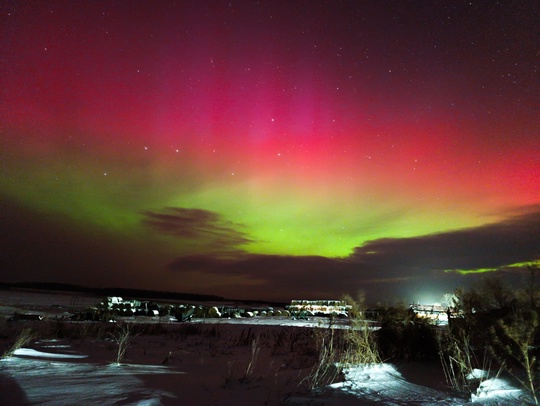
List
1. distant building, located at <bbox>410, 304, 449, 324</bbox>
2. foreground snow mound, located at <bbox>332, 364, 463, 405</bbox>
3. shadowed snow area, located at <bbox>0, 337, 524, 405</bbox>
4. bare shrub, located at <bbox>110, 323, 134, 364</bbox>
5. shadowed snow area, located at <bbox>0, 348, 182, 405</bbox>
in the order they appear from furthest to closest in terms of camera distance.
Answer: distant building, located at <bbox>410, 304, 449, 324</bbox> < bare shrub, located at <bbox>110, 323, 134, 364</bbox> < foreground snow mound, located at <bbox>332, 364, 463, 405</bbox> < shadowed snow area, located at <bbox>0, 337, 524, 405</bbox> < shadowed snow area, located at <bbox>0, 348, 182, 405</bbox>

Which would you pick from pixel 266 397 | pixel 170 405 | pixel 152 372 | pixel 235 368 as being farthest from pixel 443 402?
pixel 152 372

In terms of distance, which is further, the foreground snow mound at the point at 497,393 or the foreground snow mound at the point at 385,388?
the foreground snow mound at the point at 385,388

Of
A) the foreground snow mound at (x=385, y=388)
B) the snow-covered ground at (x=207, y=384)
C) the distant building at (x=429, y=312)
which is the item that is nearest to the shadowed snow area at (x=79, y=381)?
the snow-covered ground at (x=207, y=384)

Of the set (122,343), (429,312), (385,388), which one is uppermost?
(429,312)

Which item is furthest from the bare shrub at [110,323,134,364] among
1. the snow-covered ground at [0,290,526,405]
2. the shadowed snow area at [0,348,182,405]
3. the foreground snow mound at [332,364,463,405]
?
the foreground snow mound at [332,364,463,405]

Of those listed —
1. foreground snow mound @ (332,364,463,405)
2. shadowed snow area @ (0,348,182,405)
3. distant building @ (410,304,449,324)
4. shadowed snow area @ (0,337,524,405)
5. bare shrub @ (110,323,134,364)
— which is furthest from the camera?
distant building @ (410,304,449,324)

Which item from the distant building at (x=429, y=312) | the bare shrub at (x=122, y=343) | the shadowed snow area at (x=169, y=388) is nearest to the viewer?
the shadowed snow area at (x=169, y=388)

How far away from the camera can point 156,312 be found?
29.2m

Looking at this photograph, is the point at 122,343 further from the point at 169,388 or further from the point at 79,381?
the point at 169,388

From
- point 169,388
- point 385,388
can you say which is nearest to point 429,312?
point 385,388

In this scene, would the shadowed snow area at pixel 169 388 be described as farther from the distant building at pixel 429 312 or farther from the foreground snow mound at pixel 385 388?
the distant building at pixel 429 312

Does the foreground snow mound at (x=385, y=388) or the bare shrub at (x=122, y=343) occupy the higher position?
the bare shrub at (x=122, y=343)

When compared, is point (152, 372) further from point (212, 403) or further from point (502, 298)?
point (502, 298)

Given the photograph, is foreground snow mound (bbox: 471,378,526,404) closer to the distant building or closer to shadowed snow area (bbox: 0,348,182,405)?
the distant building
